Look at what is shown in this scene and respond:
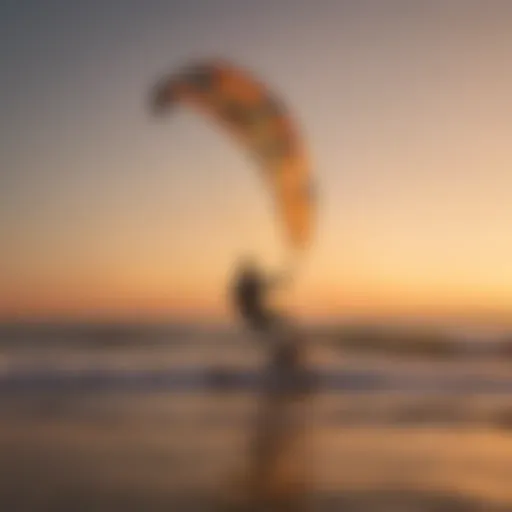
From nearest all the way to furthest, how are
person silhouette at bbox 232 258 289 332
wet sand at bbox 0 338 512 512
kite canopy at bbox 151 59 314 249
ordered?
wet sand at bbox 0 338 512 512 < kite canopy at bbox 151 59 314 249 < person silhouette at bbox 232 258 289 332

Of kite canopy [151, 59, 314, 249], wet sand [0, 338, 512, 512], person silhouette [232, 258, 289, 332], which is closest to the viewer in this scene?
wet sand [0, 338, 512, 512]

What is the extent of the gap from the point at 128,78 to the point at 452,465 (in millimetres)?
2742

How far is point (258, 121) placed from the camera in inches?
177

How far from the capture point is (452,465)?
305 cm

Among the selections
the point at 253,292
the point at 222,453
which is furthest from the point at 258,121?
the point at 222,453

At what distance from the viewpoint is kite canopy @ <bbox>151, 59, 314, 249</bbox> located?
14.5 ft

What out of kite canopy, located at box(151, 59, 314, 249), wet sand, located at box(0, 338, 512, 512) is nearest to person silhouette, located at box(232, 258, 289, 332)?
kite canopy, located at box(151, 59, 314, 249)

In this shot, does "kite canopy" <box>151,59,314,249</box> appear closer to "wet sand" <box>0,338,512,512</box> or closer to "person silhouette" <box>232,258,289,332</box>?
"person silhouette" <box>232,258,289,332</box>

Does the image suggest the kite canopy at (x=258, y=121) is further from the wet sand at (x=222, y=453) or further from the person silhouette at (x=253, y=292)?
the wet sand at (x=222, y=453)

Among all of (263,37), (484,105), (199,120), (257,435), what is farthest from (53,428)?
(484,105)

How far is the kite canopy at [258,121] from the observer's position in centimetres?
441

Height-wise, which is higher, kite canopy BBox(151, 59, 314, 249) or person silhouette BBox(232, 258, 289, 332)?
kite canopy BBox(151, 59, 314, 249)

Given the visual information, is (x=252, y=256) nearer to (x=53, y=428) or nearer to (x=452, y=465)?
(x=53, y=428)

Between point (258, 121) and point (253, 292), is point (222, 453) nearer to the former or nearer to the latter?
point (253, 292)
